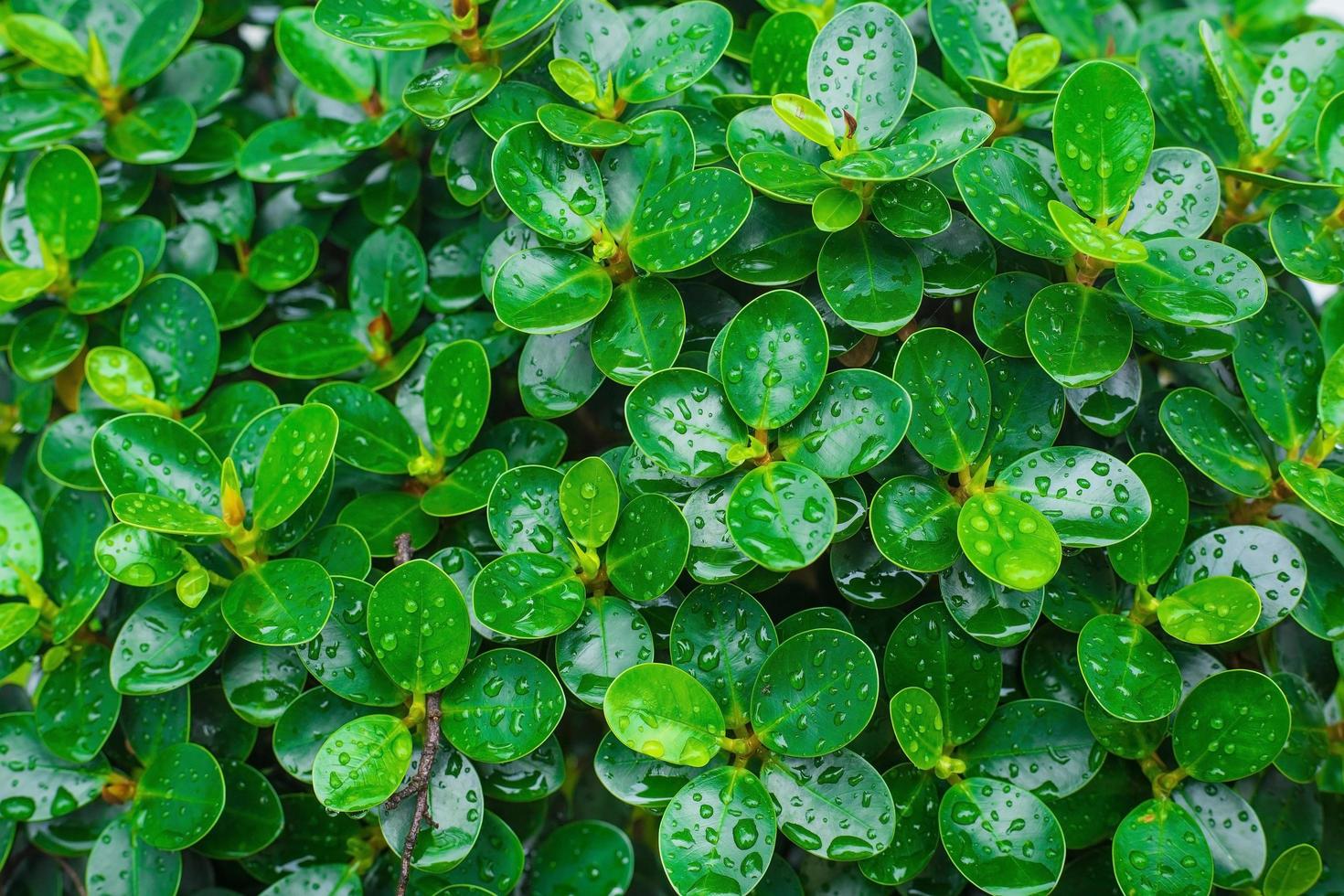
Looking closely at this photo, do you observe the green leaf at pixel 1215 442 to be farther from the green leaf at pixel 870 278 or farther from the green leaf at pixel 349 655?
the green leaf at pixel 349 655

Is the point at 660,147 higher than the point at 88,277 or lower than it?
higher

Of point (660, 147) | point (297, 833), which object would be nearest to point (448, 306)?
point (660, 147)

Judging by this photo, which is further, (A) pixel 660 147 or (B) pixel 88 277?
(B) pixel 88 277

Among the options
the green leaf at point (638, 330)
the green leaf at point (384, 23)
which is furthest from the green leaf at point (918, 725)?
the green leaf at point (384, 23)

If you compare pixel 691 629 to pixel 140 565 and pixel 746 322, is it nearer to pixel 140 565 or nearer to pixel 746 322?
pixel 746 322

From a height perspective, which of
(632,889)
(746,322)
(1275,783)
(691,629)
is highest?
(746,322)

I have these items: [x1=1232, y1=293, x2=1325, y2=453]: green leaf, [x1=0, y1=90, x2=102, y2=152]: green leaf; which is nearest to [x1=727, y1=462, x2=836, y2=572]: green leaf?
[x1=1232, y1=293, x2=1325, y2=453]: green leaf
